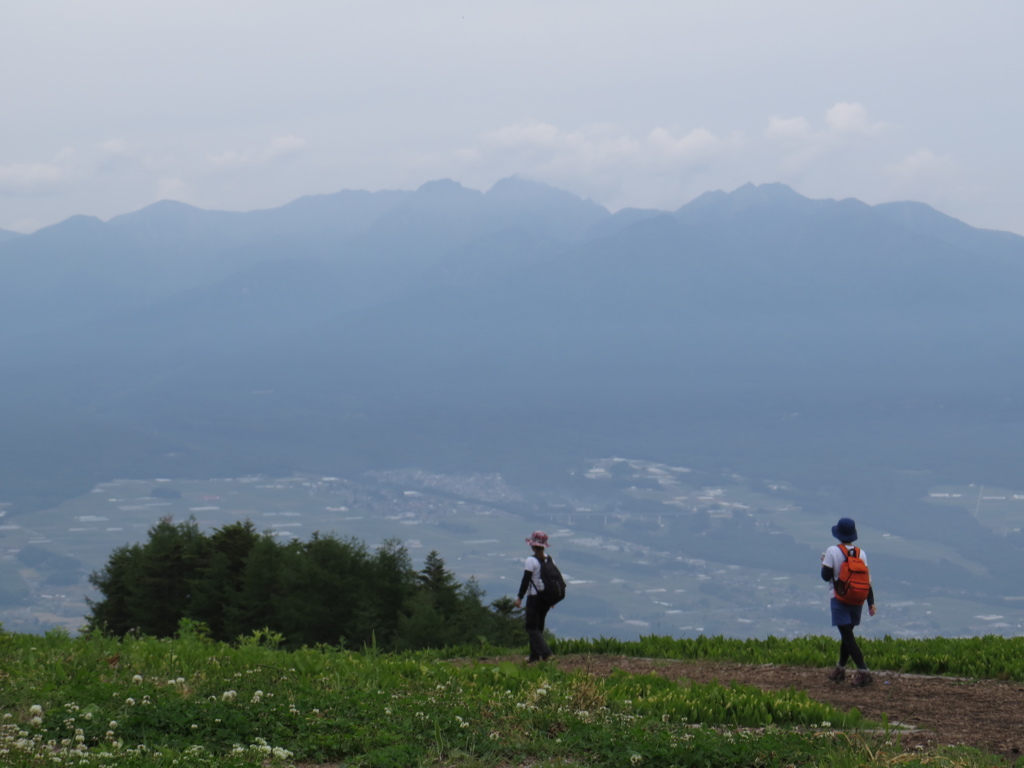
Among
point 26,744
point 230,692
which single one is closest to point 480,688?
point 230,692

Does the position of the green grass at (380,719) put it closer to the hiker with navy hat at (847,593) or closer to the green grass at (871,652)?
the hiker with navy hat at (847,593)

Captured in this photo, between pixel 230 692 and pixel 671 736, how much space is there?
12.3 ft

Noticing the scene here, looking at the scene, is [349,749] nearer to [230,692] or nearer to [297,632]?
[230,692]

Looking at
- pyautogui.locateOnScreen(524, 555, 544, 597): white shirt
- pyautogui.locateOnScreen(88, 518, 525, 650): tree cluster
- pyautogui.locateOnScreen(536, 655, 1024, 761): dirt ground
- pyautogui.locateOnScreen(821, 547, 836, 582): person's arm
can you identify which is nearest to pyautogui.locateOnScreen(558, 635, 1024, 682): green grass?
pyautogui.locateOnScreen(536, 655, 1024, 761): dirt ground

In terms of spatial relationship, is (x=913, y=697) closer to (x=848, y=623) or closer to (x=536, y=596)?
(x=848, y=623)

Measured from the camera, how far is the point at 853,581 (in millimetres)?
11125

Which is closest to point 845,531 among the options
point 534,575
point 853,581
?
point 853,581

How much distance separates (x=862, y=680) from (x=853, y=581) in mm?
1204

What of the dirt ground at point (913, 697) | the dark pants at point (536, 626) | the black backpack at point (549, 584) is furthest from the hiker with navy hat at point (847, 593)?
the dark pants at point (536, 626)

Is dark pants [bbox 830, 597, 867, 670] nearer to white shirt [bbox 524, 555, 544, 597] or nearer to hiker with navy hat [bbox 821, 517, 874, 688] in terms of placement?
hiker with navy hat [bbox 821, 517, 874, 688]

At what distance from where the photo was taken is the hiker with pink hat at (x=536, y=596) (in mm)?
13203

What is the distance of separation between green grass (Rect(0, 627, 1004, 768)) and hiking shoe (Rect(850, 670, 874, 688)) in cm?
→ 182

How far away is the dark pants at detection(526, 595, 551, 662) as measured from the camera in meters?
13.4

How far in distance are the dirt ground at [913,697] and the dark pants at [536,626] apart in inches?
11.7
